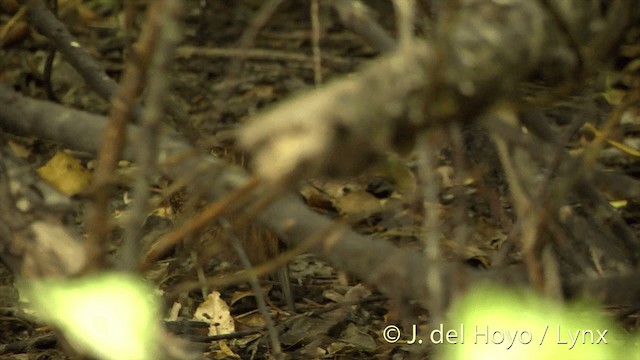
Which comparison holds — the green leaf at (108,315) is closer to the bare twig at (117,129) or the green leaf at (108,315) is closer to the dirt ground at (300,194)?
the bare twig at (117,129)

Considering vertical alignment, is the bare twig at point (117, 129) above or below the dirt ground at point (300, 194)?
below

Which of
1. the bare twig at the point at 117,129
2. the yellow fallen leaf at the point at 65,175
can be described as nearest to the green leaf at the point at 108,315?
the bare twig at the point at 117,129

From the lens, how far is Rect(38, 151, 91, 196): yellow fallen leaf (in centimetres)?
300

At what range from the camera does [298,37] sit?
4328 mm

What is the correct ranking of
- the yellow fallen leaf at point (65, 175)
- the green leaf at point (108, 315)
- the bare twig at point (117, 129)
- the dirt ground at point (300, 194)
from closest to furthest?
the bare twig at point (117, 129) < the green leaf at point (108, 315) < the dirt ground at point (300, 194) < the yellow fallen leaf at point (65, 175)

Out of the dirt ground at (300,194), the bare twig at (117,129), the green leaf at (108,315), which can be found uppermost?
the dirt ground at (300,194)

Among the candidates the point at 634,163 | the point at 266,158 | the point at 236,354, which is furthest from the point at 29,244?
the point at 634,163

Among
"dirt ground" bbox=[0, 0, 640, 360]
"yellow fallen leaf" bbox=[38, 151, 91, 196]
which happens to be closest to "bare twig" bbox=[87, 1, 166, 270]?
"dirt ground" bbox=[0, 0, 640, 360]

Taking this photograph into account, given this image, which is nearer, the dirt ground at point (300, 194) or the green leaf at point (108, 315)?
the green leaf at point (108, 315)

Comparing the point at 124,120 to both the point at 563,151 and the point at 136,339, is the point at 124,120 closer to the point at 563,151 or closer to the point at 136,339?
the point at 136,339

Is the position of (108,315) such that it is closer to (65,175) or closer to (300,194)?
(300,194)

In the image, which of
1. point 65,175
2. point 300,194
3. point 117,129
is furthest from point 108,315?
point 65,175

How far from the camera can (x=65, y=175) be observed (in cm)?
303

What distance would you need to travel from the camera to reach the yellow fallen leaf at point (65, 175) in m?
3.00
